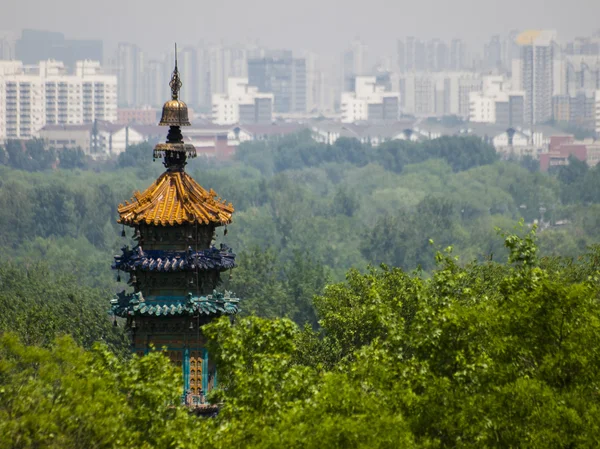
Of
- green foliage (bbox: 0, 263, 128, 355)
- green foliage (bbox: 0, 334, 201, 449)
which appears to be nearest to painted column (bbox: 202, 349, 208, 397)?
green foliage (bbox: 0, 334, 201, 449)

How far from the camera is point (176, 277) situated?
29859 millimetres

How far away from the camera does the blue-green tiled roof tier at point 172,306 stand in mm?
29594

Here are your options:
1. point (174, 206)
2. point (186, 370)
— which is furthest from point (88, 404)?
point (174, 206)

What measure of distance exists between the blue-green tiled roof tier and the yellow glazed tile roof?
3.68 feet

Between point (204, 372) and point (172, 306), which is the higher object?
point (172, 306)

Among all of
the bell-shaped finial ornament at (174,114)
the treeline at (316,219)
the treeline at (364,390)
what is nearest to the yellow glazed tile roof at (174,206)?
the bell-shaped finial ornament at (174,114)

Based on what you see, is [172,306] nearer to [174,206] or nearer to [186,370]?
[186,370]

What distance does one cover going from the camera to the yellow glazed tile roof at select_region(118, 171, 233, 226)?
29672 millimetres

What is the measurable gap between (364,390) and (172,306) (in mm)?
3648

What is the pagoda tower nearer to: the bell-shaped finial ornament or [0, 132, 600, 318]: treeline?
the bell-shaped finial ornament

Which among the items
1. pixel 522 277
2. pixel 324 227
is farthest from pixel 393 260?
pixel 522 277

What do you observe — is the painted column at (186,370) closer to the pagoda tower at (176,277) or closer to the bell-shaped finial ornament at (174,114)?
the pagoda tower at (176,277)

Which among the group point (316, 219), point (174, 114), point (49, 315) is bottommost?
point (316, 219)

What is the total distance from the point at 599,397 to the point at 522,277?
4.52m
